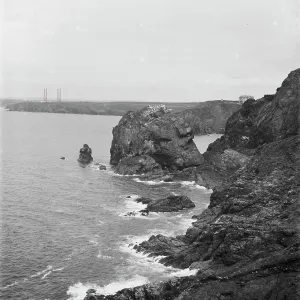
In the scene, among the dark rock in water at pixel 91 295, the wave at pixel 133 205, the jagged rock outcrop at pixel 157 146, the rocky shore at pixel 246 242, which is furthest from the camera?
the jagged rock outcrop at pixel 157 146

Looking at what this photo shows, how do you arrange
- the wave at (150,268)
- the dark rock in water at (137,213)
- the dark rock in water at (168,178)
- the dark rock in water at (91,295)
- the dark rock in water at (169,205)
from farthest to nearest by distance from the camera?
the dark rock in water at (168,178) < the dark rock in water at (169,205) < the dark rock in water at (137,213) < the wave at (150,268) < the dark rock in water at (91,295)

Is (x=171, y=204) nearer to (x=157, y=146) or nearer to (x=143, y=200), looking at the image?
(x=143, y=200)

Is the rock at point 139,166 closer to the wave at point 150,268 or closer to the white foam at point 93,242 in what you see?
the white foam at point 93,242

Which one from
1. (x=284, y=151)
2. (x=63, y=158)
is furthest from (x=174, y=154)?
(x=284, y=151)

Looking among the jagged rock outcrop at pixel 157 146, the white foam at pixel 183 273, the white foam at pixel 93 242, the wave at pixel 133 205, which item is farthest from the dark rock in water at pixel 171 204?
the jagged rock outcrop at pixel 157 146

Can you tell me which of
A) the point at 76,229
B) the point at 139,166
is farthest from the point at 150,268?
the point at 139,166

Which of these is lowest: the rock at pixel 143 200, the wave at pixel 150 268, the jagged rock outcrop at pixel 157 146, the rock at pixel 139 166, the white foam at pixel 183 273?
the wave at pixel 150 268

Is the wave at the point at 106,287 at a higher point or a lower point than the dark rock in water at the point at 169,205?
lower
